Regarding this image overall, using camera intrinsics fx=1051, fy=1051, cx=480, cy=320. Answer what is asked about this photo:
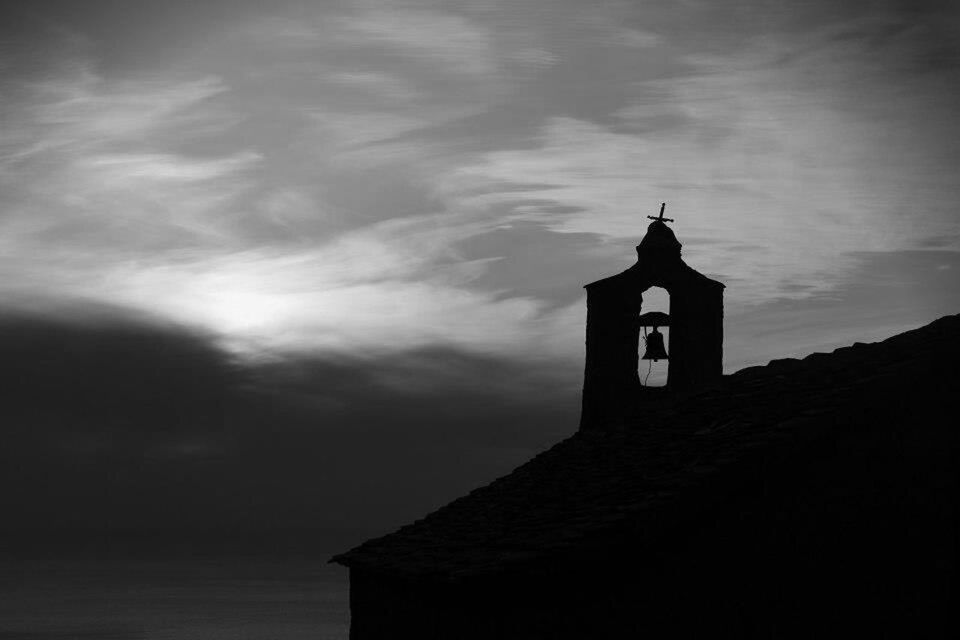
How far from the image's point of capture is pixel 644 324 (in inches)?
707

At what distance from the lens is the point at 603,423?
1770 cm

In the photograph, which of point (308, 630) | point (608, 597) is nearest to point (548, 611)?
point (608, 597)

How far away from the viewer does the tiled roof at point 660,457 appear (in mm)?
10008

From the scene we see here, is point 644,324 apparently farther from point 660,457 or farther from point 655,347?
point 660,457

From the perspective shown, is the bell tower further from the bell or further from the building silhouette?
the building silhouette

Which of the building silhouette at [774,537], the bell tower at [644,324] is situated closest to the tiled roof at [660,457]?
the building silhouette at [774,537]

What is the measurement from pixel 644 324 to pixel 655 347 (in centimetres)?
44

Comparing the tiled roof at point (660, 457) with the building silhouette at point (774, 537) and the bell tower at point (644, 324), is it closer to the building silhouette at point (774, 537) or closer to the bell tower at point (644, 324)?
the building silhouette at point (774, 537)

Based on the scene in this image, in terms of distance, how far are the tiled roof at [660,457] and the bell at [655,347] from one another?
2.26m

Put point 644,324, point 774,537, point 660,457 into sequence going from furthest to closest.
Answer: point 644,324 → point 660,457 → point 774,537

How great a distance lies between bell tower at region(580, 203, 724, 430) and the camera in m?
17.6

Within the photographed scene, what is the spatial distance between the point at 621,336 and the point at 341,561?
6.01 meters

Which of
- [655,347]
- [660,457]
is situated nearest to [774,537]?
[660,457]

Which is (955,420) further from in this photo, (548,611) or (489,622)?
(489,622)
